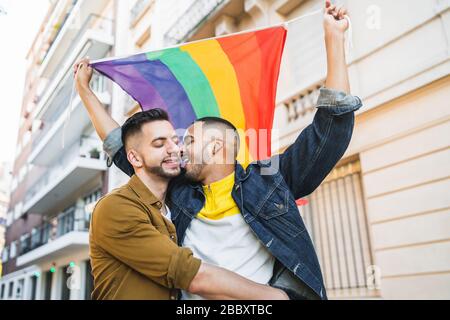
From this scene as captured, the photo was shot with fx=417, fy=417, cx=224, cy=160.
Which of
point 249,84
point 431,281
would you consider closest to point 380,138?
point 431,281

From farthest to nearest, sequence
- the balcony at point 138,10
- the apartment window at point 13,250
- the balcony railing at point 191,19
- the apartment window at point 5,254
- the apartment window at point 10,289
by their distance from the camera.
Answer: the apartment window at point 5,254
the apartment window at point 13,250
the apartment window at point 10,289
the balcony at point 138,10
the balcony railing at point 191,19

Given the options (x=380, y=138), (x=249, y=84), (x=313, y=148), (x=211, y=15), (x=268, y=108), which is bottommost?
(x=313, y=148)

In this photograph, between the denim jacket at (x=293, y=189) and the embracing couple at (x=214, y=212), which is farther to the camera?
the denim jacket at (x=293, y=189)

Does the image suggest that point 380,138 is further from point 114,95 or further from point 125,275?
point 114,95

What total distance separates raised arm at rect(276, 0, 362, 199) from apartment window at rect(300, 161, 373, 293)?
2.90m

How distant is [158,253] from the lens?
4.20 feet

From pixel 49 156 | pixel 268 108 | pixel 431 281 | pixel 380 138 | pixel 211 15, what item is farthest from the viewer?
pixel 49 156

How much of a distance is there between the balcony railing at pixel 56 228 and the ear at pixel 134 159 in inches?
387

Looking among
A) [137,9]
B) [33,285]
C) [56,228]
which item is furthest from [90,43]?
[33,285]

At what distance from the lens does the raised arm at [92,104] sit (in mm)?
1888

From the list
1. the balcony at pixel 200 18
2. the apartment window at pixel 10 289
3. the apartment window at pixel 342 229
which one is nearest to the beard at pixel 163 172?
the apartment window at pixel 342 229

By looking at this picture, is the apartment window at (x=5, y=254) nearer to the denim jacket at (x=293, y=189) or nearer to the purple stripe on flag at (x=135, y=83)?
the purple stripe on flag at (x=135, y=83)

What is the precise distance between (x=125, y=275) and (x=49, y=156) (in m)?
13.9

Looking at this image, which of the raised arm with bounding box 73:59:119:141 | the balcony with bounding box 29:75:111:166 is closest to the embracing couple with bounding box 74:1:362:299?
the raised arm with bounding box 73:59:119:141
